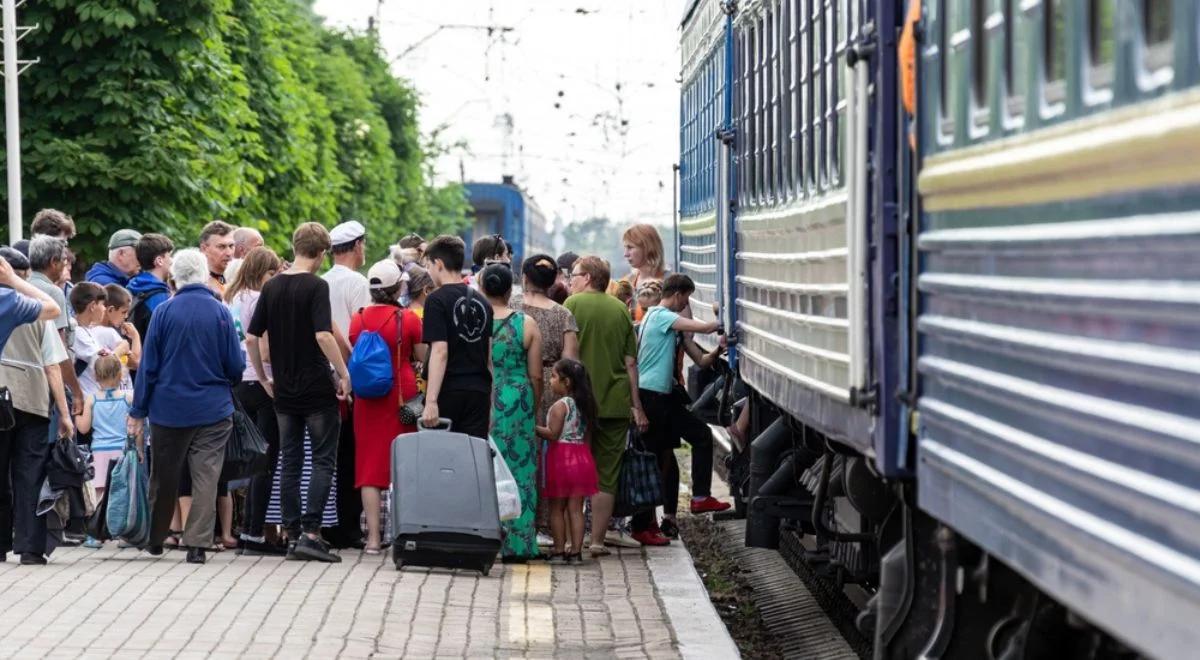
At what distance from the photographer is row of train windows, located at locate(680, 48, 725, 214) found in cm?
1529

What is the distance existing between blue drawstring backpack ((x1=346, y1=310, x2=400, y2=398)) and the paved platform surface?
3.04 ft

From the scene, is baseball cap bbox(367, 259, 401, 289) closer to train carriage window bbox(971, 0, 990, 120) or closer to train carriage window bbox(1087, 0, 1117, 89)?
train carriage window bbox(971, 0, 990, 120)

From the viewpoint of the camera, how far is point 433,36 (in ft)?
163

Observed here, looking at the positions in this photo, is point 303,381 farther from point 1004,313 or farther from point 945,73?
point 1004,313

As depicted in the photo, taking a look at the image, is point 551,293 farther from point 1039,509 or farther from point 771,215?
point 1039,509

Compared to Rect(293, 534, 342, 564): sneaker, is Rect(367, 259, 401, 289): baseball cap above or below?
above

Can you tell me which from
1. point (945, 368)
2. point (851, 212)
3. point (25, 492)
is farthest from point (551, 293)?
point (945, 368)

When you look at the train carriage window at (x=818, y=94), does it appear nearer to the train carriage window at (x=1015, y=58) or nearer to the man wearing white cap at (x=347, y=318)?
the train carriage window at (x=1015, y=58)

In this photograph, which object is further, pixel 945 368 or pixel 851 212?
pixel 851 212

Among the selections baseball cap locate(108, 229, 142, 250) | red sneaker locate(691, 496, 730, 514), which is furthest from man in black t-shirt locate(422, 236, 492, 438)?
red sneaker locate(691, 496, 730, 514)

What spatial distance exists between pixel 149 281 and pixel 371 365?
160 centimetres

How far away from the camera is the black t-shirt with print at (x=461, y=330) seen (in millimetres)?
11914

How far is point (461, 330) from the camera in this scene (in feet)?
39.2

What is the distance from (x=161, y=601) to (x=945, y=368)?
568 centimetres
